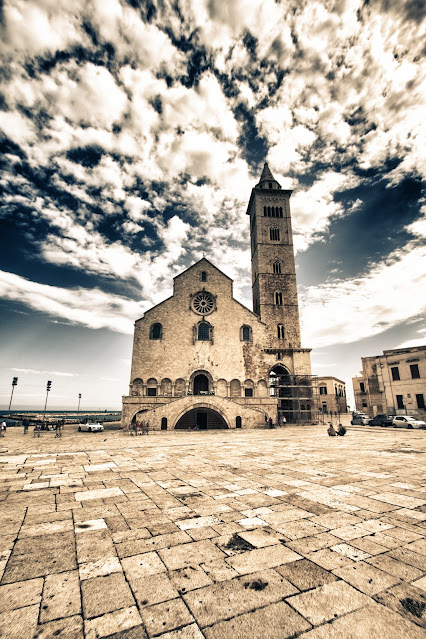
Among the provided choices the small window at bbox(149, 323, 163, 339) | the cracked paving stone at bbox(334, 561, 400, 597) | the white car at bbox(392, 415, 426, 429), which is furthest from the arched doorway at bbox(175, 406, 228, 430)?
the cracked paving stone at bbox(334, 561, 400, 597)

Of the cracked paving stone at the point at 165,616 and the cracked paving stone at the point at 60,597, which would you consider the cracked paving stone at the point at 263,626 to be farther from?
the cracked paving stone at the point at 60,597

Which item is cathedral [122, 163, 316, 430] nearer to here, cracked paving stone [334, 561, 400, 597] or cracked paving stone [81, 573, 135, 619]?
cracked paving stone [81, 573, 135, 619]

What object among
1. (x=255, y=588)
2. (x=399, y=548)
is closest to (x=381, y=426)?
(x=399, y=548)

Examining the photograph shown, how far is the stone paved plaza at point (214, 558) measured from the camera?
2.57 m

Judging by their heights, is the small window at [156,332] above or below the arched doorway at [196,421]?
above

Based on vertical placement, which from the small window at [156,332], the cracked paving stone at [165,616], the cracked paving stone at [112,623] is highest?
the small window at [156,332]

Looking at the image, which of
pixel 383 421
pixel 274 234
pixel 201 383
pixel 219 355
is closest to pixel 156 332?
pixel 219 355

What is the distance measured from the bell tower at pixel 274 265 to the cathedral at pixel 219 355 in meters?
0.13

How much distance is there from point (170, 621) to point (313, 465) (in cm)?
749

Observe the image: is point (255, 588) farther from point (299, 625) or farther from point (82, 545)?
point (82, 545)

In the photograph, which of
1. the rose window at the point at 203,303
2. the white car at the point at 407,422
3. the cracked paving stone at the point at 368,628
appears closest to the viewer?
the cracked paving stone at the point at 368,628

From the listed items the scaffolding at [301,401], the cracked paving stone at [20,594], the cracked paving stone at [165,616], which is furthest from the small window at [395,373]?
the cracked paving stone at [20,594]

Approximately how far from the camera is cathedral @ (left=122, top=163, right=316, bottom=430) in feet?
88.9

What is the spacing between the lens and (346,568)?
3369 mm
